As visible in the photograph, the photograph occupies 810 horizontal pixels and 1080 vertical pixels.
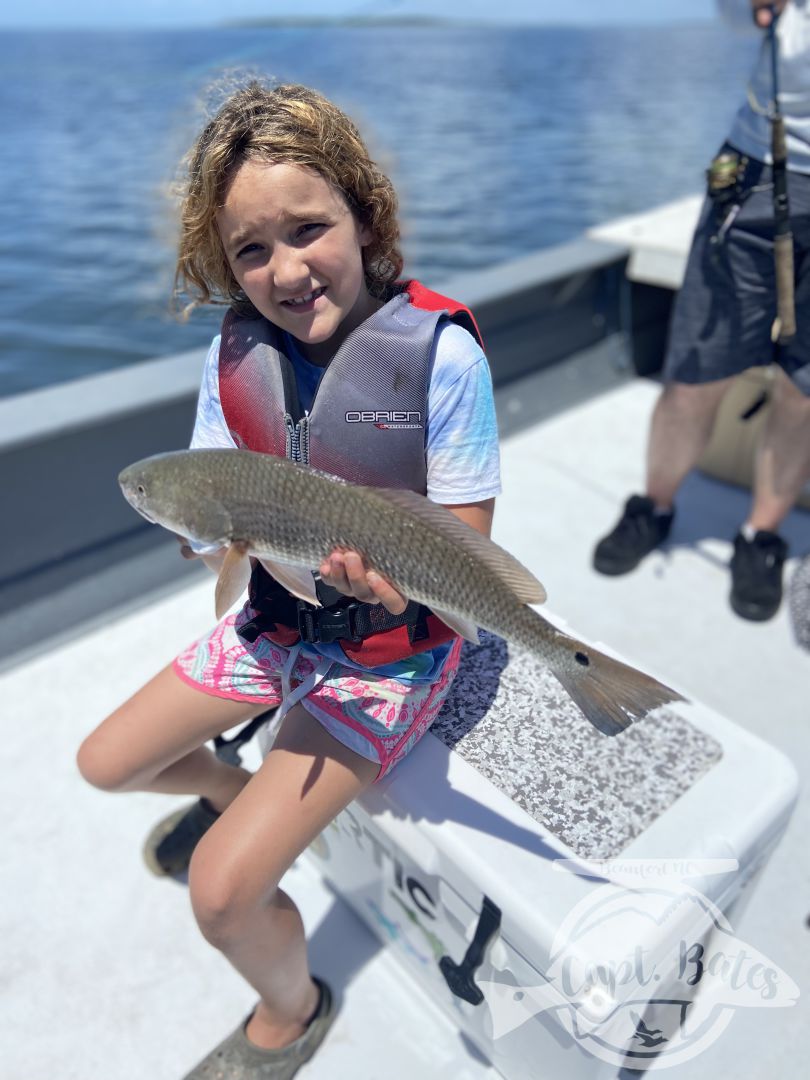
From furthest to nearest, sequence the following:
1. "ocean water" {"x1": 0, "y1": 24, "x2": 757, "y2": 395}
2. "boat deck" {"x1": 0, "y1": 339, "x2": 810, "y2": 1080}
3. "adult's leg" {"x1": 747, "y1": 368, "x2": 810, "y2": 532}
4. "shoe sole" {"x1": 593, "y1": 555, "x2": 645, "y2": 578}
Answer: "ocean water" {"x1": 0, "y1": 24, "x2": 757, "y2": 395}, "shoe sole" {"x1": 593, "y1": 555, "x2": 645, "y2": 578}, "adult's leg" {"x1": 747, "y1": 368, "x2": 810, "y2": 532}, "boat deck" {"x1": 0, "y1": 339, "x2": 810, "y2": 1080}

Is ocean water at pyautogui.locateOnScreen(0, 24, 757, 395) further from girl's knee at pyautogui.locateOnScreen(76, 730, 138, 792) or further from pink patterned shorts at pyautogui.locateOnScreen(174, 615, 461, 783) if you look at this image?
girl's knee at pyautogui.locateOnScreen(76, 730, 138, 792)

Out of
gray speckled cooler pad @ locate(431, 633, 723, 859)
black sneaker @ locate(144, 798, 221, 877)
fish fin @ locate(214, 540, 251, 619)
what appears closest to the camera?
fish fin @ locate(214, 540, 251, 619)

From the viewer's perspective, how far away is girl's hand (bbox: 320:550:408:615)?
4.65 ft

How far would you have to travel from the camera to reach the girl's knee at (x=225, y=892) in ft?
4.96

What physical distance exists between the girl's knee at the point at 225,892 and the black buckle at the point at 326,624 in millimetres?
462

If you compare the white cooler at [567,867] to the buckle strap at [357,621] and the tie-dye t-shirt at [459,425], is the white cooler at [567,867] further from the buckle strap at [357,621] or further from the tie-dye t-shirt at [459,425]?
the tie-dye t-shirt at [459,425]

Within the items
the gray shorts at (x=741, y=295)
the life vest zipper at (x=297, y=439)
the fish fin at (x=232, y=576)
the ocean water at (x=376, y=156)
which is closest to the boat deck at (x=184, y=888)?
the fish fin at (x=232, y=576)

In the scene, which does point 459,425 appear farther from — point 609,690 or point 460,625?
point 609,690

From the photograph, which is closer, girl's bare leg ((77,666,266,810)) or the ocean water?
girl's bare leg ((77,666,266,810))

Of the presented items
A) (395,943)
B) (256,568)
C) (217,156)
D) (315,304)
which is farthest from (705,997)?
(217,156)

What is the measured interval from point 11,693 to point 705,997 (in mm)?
2510

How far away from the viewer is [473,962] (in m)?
1.57

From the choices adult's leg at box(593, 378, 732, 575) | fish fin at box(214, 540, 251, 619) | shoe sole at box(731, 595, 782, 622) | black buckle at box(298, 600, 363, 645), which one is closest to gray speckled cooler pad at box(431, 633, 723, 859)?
black buckle at box(298, 600, 363, 645)

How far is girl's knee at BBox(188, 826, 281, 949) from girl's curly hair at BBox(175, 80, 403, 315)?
1228mm
